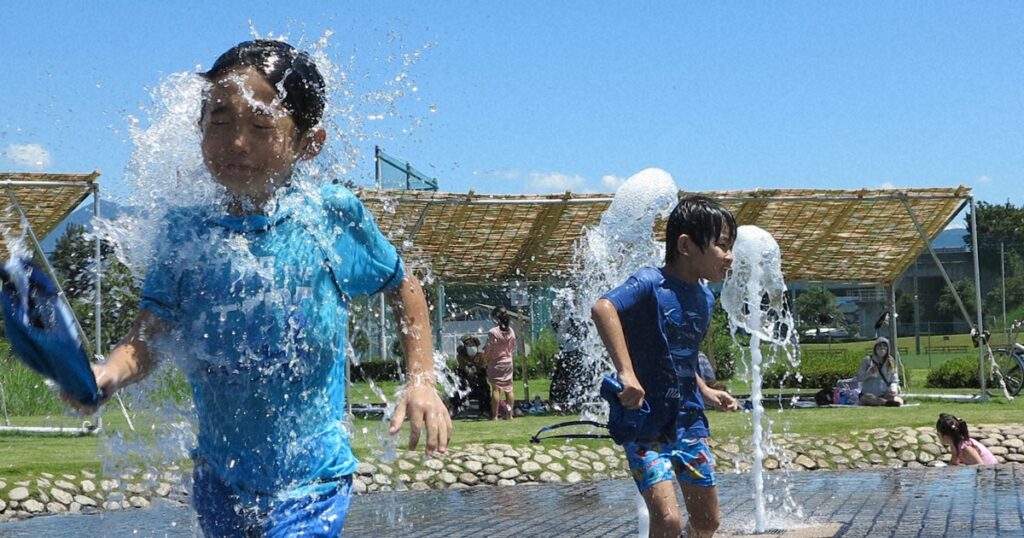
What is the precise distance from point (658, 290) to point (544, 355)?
21.5m

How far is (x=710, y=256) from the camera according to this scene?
4.64 meters

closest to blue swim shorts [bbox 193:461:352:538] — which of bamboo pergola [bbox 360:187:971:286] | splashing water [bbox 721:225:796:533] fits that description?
splashing water [bbox 721:225:796:533]

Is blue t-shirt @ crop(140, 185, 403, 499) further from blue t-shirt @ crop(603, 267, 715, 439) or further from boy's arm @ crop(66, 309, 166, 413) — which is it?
blue t-shirt @ crop(603, 267, 715, 439)

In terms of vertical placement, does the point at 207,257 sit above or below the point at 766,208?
below

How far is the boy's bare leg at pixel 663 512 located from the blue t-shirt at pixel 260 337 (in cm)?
193

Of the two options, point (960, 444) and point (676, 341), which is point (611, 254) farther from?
point (676, 341)

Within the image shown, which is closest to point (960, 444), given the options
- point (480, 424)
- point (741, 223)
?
point (480, 424)

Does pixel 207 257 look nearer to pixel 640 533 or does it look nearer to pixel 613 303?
pixel 613 303

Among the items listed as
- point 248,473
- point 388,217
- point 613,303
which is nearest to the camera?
point 248,473

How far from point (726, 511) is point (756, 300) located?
1.57m

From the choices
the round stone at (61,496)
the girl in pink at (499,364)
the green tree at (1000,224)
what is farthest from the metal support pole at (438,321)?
the green tree at (1000,224)

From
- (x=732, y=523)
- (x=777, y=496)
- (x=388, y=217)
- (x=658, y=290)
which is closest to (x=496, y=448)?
(x=777, y=496)

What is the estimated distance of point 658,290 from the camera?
4.61m

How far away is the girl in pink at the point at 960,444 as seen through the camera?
10.6m
